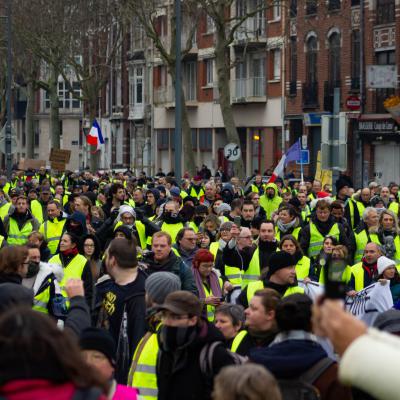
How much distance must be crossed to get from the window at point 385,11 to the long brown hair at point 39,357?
1604 inches

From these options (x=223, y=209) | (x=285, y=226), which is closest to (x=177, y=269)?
(x=285, y=226)

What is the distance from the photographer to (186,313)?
6.19 m

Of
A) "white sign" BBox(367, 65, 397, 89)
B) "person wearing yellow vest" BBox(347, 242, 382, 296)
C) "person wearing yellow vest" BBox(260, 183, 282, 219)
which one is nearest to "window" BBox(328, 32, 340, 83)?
"white sign" BBox(367, 65, 397, 89)

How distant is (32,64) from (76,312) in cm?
6086

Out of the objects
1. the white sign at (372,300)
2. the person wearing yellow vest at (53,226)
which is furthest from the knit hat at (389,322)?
the person wearing yellow vest at (53,226)

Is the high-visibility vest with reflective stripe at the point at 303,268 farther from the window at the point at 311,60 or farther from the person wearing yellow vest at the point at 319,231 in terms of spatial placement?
the window at the point at 311,60

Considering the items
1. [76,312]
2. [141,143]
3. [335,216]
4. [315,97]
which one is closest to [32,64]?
[141,143]

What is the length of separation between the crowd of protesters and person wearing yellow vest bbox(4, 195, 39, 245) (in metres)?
0.02

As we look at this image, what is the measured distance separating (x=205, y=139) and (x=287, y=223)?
43.3m

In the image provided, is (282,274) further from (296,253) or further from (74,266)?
(296,253)

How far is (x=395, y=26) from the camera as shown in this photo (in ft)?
141

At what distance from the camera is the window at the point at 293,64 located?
164 feet

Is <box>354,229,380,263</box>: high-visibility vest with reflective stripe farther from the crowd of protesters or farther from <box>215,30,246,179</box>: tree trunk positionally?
<box>215,30,246,179</box>: tree trunk

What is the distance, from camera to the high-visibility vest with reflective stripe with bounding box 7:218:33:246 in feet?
53.5
